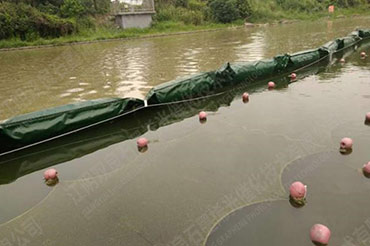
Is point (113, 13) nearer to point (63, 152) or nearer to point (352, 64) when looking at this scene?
point (352, 64)

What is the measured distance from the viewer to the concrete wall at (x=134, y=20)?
112ft

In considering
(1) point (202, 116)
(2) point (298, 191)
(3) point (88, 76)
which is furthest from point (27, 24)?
(2) point (298, 191)

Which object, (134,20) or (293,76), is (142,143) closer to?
(293,76)

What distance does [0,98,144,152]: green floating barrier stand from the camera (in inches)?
235

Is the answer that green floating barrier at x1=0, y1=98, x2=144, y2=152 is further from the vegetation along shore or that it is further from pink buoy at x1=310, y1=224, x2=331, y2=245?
the vegetation along shore

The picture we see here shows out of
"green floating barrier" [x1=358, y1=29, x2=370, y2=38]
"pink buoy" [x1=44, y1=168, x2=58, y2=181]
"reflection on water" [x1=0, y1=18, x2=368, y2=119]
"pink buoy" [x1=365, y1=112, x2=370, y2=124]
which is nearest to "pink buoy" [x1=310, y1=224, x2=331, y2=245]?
"pink buoy" [x1=365, y1=112, x2=370, y2=124]

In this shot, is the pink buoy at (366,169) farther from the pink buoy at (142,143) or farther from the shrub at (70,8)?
the shrub at (70,8)

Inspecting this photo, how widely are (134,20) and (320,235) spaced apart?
35.2m

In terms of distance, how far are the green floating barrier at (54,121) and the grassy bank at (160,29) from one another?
24498 mm

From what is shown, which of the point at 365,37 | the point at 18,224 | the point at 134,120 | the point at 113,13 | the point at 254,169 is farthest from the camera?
the point at 113,13

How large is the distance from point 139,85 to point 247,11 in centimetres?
3912

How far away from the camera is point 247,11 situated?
44188 mm

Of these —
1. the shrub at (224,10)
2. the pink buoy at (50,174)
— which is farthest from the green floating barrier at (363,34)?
the shrub at (224,10)

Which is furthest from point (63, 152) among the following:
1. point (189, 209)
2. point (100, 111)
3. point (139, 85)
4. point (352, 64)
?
Answer: point (352, 64)
